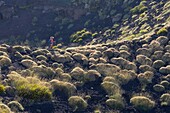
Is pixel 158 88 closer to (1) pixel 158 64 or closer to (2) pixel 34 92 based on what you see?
(1) pixel 158 64

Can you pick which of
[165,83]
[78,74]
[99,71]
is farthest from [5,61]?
[165,83]

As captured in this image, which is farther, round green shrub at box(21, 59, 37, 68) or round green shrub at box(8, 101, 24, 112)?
round green shrub at box(21, 59, 37, 68)

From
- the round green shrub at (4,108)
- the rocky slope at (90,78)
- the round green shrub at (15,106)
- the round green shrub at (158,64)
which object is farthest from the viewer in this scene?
the round green shrub at (158,64)

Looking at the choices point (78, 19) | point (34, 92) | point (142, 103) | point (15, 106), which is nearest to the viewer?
point (15, 106)

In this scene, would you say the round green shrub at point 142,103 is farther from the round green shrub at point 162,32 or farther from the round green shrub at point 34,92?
the round green shrub at point 162,32

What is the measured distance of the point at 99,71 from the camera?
131ft

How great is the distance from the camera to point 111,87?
35.1 metres

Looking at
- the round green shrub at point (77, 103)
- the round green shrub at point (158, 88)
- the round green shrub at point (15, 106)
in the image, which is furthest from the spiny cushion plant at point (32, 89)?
the round green shrub at point (158, 88)

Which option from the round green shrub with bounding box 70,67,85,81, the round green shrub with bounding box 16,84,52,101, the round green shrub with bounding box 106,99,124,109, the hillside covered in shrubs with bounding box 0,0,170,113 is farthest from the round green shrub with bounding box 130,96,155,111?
the round green shrub with bounding box 16,84,52,101

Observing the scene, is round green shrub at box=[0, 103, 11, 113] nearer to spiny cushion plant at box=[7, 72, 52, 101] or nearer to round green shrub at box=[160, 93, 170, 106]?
spiny cushion plant at box=[7, 72, 52, 101]

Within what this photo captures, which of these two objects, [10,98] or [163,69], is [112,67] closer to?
[163,69]

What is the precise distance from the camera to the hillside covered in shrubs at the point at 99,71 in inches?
1231

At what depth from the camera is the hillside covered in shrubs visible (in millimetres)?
31266

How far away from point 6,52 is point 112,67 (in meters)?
12.6
